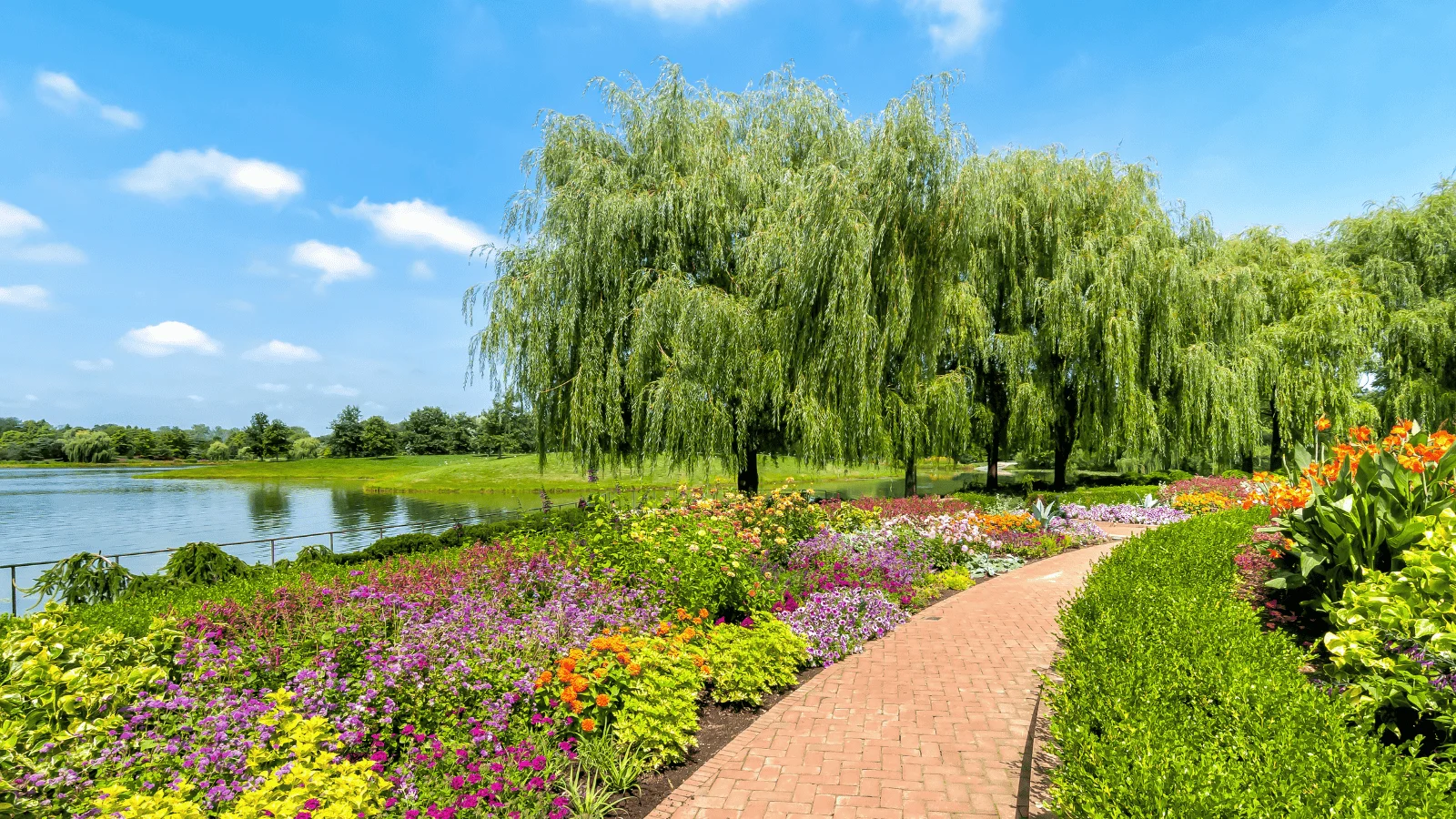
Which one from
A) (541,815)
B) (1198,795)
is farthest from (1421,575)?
(541,815)

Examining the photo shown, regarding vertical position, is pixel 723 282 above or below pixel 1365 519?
above

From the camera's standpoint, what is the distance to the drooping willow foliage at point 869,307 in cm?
1184

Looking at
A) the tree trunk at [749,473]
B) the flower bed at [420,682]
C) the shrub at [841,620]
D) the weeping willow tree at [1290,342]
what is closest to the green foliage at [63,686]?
the flower bed at [420,682]

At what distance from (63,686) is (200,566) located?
4.86 meters

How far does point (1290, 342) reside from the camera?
774 inches

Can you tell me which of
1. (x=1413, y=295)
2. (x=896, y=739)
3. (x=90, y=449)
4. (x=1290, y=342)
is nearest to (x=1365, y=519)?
(x=896, y=739)

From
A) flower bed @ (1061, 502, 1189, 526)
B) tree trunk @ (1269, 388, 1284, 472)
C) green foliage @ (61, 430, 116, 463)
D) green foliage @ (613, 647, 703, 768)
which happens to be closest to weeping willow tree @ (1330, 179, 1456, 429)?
tree trunk @ (1269, 388, 1284, 472)

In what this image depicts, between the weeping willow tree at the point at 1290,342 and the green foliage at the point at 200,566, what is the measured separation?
2029cm

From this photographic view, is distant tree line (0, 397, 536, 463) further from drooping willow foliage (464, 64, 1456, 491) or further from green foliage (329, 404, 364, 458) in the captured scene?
drooping willow foliage (464, 64, 1456, 491)

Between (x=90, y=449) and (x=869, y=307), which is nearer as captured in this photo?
(x=869, y=307)

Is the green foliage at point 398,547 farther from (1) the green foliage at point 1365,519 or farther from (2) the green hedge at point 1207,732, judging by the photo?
(1) the green foliage at point 1365,519

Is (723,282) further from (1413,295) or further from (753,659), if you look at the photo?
(1413,295)

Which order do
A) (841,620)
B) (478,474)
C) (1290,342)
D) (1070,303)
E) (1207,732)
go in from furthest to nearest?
(478,474) < (1290,342) < (1070,303) < (841,620) < (1207,732)

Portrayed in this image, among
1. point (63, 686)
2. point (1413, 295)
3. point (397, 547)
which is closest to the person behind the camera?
point (63, 686)
